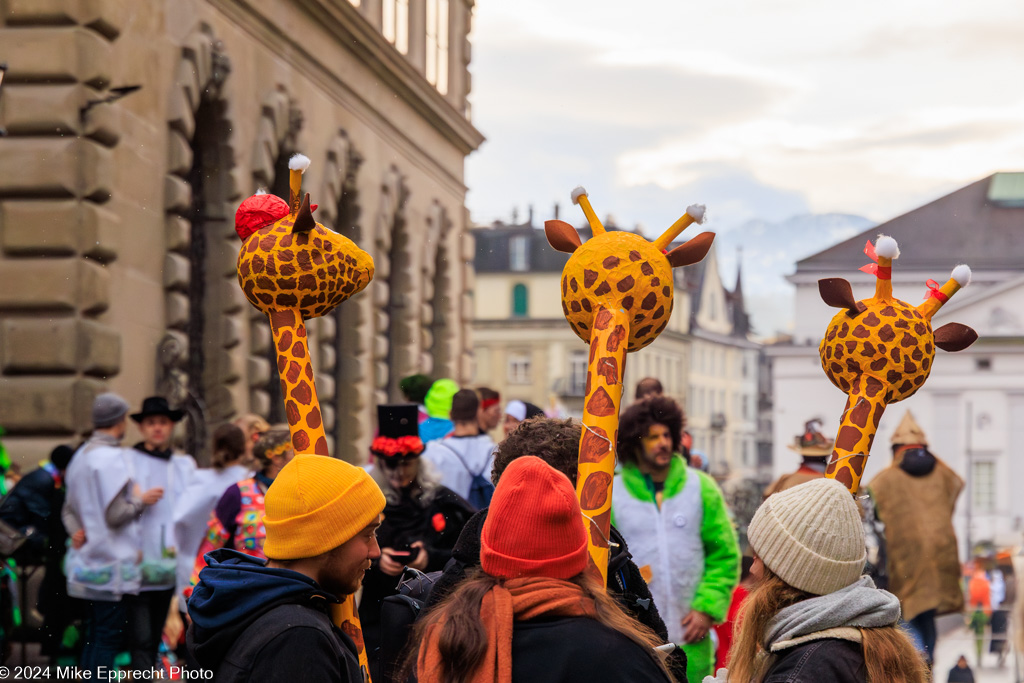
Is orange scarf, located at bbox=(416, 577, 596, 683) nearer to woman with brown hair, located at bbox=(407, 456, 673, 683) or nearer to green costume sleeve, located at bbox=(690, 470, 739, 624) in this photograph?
woman with brown hair, located at bbox=(407, 456, 673, 683)

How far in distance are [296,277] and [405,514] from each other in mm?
2584

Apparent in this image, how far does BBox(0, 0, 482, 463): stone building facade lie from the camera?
36.4 feet

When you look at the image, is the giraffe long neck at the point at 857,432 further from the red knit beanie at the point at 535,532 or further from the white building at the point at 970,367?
the white building at the point at 970,367

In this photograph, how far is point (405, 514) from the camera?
6.66m

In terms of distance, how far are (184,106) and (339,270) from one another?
9.41m

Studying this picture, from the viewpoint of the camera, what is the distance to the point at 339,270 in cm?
441

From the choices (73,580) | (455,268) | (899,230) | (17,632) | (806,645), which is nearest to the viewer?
(806,645)

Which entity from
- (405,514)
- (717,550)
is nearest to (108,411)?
(405,514)

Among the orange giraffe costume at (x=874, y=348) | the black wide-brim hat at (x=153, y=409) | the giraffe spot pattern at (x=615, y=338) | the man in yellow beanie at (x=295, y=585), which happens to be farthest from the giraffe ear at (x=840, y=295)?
the black wide-brim hat at (x=153, y=409)

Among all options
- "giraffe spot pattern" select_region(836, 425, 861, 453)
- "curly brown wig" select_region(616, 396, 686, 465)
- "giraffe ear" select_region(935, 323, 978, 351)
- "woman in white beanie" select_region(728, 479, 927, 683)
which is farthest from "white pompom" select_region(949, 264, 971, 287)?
"curly brown wig" select_region(616, 396, 686, 465)

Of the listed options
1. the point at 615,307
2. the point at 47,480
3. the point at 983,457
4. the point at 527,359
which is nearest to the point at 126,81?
the point at 47,480

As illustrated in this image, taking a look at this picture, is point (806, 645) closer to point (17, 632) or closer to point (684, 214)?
point (684, 214)

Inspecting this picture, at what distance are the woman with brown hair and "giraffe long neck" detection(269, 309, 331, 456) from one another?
125 cm

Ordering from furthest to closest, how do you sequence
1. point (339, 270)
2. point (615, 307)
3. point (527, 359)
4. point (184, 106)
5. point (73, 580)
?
1. point (527, 359)
2. point (184, 106)
3. point (73, 580)
4. point (339, 270)
5. point (615, 307)
